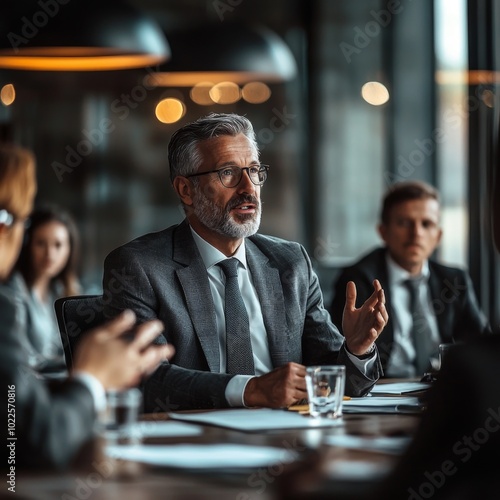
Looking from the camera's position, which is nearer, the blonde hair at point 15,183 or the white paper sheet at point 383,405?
the blonde hair at point 15,183

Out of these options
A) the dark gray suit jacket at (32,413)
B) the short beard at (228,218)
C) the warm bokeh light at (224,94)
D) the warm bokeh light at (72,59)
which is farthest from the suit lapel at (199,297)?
the warm bokeh light at (224,94)

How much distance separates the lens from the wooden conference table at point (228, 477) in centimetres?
164

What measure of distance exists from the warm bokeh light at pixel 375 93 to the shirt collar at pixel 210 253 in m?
5.67

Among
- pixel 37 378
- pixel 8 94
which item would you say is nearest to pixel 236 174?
pixel 37 378

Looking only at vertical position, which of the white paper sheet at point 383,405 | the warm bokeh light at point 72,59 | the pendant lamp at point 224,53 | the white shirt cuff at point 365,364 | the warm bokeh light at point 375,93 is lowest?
the white paper sheet at point 383,405

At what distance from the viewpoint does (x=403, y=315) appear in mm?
4684

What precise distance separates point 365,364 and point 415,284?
1.93 meters

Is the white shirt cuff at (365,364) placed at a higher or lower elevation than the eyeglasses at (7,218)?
lower

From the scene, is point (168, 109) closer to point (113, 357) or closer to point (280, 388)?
point (280, 388)

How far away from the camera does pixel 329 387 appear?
236cm

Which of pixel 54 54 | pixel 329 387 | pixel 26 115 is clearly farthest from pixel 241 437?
pixel 26 115

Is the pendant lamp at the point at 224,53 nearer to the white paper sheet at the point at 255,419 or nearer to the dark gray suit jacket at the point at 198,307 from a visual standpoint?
the dark gray suit jacket at the point at 198,307

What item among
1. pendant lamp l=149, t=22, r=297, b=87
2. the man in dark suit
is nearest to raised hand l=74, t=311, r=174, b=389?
the man in dark suit

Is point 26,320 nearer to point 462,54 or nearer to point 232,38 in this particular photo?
point 232,38
